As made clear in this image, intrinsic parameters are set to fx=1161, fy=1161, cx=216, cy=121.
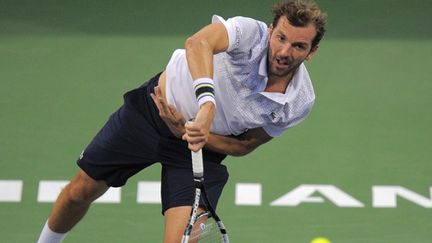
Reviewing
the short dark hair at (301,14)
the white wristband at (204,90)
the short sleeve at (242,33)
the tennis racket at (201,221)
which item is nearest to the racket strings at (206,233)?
the tennis racket at (201,221)

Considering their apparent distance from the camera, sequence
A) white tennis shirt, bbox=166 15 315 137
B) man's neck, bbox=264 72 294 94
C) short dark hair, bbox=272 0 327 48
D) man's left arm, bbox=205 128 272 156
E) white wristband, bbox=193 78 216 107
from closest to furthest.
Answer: white wristband, bbox=193 78 216 107 → short dark hair, bbox=272 0 327 48 → white tennis shirt, bbox=166 15 315 137 → man's neck, bbox=264 72 294 94 → man's left arm, bbox=205 128 272 156

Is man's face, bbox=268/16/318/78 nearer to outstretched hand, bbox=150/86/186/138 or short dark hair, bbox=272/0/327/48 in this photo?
short dark hair, bbox=272/0/327/48

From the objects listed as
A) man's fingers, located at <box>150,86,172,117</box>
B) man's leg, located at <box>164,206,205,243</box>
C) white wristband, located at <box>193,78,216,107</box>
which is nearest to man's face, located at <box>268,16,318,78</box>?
white wristband, located at <box>193,78,216,107</box>

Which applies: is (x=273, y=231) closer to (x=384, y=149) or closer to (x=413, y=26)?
(x=384, y=149)

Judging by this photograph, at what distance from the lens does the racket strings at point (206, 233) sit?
5.67m

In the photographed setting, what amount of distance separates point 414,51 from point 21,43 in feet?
9.60

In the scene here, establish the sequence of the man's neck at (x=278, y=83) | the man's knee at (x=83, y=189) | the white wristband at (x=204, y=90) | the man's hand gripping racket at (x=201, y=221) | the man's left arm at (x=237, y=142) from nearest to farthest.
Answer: the white wristband at (x=204, y=90), the man's hand gripping racket at (x=201, y=221), the man's neck at (x=278, y=83), the man's left arm at (x=237, y=142), the man's knee at (x=83, y=189)

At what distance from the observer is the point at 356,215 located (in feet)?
23.3

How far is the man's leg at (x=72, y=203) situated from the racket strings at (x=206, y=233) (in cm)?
69

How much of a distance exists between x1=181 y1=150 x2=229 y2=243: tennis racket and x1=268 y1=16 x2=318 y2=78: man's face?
0.64 meters

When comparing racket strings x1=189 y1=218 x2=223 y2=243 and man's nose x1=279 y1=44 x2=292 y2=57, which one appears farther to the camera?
racket strings x1=189 y1=218 x2=223 y2=243

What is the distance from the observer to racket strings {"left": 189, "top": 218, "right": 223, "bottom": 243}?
5.67m

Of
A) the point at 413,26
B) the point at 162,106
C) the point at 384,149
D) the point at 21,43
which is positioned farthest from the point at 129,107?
the point at 413,26

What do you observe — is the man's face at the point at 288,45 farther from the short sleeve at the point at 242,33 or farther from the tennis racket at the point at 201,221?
the tennis racket at the point at 201,221
